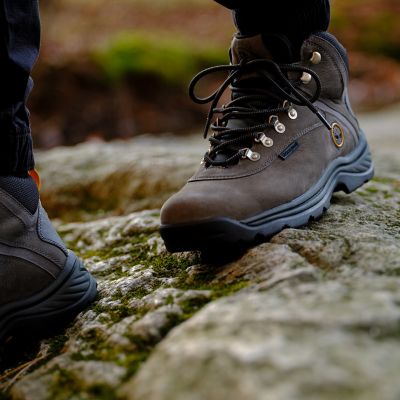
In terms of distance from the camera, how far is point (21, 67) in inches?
47.2

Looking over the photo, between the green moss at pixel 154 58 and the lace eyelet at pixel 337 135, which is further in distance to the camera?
the green moss at pixel 154 58

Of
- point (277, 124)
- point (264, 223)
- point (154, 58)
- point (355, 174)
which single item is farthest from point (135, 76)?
point (264, 223)

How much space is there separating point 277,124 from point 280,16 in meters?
0.31

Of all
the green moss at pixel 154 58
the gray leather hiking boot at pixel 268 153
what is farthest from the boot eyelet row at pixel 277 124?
the green moss at pixel 154 58

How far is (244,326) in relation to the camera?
0.93 meters

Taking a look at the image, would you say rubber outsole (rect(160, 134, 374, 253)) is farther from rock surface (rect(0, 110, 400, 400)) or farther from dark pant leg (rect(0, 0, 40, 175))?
dark pant leg (rect(0, 0, 40, 175))

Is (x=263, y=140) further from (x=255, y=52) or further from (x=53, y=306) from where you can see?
(x=53, y=306)

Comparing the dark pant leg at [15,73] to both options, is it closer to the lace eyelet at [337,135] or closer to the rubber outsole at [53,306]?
the rubber outsole at [53,306]

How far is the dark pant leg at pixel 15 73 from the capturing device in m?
1.17

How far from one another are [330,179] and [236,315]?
2.55 feet

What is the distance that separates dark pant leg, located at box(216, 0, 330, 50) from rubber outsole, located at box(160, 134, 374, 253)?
0.42 metres

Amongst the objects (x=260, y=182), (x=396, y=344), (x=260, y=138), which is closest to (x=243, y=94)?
(x=260, y=138)

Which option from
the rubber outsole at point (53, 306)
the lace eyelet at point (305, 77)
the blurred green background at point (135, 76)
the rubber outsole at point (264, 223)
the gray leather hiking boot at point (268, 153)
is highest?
→ the lace eyelet at point (305, 77)

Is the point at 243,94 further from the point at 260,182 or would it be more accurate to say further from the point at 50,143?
the point at 50,143
